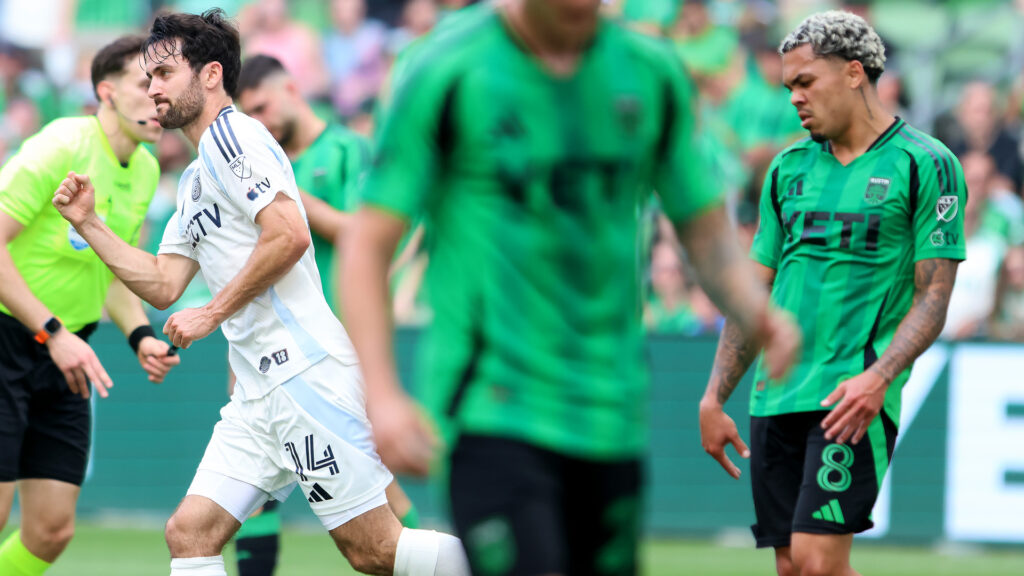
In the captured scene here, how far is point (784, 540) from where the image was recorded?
5574mm

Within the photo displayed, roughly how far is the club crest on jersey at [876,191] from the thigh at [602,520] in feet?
7.72

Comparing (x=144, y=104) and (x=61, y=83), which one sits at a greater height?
(x=144, y=104)

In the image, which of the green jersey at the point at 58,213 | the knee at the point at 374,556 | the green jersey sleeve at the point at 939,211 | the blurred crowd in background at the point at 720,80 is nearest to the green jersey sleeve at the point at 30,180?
the green jersey at the point at 58,213

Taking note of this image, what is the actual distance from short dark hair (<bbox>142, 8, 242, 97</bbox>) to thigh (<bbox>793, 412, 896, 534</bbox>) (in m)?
2.82

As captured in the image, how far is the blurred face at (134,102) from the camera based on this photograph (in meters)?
6.39

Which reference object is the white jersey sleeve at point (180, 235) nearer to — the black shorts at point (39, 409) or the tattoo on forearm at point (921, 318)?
the black shorts at point (39, 409)

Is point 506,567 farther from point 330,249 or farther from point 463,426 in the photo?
point 330,249

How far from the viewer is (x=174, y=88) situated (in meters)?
5.40

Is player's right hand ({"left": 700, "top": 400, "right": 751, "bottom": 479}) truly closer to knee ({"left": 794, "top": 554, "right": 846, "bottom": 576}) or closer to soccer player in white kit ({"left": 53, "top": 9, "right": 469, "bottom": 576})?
knee ({"left": 794, "top": 554, "right": 846, "bottom": 576})

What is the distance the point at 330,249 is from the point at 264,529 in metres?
1.51

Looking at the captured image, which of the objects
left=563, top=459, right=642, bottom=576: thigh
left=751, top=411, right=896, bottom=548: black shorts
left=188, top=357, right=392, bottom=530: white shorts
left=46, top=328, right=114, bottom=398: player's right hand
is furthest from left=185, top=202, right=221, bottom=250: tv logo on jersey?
left=563, top=459, right=642, bottom=576: thigh

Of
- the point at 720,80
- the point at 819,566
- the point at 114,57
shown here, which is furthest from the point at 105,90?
the point at 720,80

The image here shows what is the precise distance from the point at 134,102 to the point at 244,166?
154 cm

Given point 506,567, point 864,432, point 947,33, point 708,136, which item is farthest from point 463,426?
point 947,33
